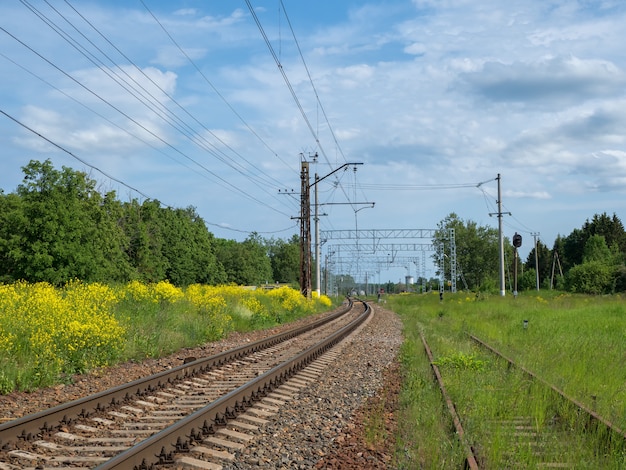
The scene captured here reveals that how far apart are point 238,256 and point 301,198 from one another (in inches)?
3103

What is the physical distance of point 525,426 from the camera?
26.2 ft

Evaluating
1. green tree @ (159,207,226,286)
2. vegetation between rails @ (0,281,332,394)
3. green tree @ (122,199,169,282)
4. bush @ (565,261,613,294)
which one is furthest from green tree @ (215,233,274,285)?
vegetation between rails @ (0,281,332,394)

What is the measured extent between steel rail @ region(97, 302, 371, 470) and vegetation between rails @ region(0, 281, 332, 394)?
348 centimetres

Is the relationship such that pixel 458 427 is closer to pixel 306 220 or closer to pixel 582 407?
pixel 582 407

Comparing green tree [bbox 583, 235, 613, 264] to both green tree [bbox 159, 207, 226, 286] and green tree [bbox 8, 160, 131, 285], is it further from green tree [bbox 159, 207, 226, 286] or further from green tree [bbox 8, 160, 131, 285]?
green tree [bbox 8, 160, 131, 285]

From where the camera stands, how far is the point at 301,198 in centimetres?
4450

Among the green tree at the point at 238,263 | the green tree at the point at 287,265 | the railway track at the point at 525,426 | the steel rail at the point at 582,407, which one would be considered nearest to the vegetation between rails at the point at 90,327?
the railway track at the point at 525,426

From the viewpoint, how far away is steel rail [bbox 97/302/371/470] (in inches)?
232

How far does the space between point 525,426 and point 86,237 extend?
158 feet

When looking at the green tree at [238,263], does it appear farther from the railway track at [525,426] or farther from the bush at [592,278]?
the railway track at [525,426]

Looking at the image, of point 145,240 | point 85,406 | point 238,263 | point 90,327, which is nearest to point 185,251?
point 145,240

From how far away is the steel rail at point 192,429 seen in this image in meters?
5.90

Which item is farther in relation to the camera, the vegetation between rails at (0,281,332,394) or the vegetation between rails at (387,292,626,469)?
the vegetation between rails at (0,281,332,394)

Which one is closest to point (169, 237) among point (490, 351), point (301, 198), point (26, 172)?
point (26, 172)
